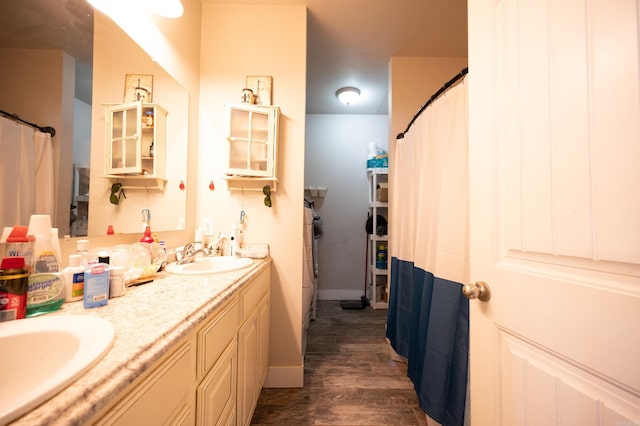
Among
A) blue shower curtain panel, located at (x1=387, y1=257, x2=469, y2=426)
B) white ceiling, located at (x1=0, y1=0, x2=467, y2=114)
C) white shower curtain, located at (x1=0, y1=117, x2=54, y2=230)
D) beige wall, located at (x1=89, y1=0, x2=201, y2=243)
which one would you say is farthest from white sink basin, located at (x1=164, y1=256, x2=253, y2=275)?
blue shower curtain panel, located at (x1=387, y1=257, x2=469, y2=426)

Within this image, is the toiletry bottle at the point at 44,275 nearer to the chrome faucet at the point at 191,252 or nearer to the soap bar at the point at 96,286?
the soap bar at the point at 96,286

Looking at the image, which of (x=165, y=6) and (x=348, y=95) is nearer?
(x=165, y=6)

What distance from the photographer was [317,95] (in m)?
2.81

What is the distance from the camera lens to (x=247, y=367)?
1.09 meters

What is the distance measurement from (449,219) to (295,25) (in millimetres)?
1740

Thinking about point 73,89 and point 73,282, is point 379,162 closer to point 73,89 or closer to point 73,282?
point 73,89

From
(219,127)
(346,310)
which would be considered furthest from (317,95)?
(346,310)

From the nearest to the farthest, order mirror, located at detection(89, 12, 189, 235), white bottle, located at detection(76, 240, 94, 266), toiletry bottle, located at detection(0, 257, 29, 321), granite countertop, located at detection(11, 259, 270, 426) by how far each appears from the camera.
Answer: granite countertop, located at detection(11, 259, 270, 426), toiletry bottle, located at detection(0, 257, 29, 321), white bottle, located at detection(76, 240, 94, 266), mirror, located at detection(89, 12, 189, 235)

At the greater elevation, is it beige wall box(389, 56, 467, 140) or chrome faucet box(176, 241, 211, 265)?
beige wall box(389, 56, 467, 140)

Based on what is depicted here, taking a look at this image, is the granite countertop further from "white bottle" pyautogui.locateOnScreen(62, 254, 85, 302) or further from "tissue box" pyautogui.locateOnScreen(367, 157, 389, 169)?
"tissue box" pyautogui.locateOnScreen(367, 157, 389, 169)

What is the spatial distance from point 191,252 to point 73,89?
0.87 meters

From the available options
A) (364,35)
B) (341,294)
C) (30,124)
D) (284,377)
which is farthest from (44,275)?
(341,294)

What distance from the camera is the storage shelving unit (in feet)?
9.34

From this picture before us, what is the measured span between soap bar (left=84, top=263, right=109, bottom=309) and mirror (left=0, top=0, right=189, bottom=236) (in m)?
0.30
